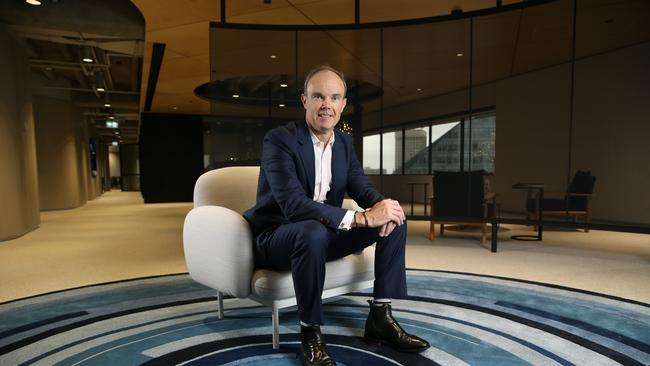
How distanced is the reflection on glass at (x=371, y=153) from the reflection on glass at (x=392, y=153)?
0.13m

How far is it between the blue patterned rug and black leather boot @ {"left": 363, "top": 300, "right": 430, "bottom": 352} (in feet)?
0.14

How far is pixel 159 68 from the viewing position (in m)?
7.52

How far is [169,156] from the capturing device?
1362cm

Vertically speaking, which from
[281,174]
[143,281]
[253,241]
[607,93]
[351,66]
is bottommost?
[143,281]

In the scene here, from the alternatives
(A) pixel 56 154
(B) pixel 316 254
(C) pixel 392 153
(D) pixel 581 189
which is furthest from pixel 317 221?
(A) pixel 56 154

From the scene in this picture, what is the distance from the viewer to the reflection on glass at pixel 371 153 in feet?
17.9

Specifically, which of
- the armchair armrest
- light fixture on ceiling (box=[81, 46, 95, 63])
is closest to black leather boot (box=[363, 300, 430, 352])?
the armchair armrest

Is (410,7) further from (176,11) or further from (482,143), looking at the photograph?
(482,143)

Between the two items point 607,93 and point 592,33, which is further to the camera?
point 607,93

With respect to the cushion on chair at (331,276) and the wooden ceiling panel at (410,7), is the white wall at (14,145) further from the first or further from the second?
the cushion on chair at (331,276)

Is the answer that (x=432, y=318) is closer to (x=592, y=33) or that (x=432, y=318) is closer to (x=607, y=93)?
(x=592, y=33)

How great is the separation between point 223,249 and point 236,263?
0.30 ft

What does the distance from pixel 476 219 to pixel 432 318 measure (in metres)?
2.60

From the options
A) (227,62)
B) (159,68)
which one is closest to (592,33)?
(227,62)
